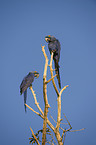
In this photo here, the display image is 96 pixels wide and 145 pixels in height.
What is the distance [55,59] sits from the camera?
146 cm

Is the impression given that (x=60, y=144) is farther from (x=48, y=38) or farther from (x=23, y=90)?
(x=48, y=38)

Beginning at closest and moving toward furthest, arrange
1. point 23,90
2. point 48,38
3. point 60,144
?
point 60,144
point 23,90
point 48,38

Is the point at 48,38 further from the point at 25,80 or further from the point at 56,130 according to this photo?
the point at 56,130

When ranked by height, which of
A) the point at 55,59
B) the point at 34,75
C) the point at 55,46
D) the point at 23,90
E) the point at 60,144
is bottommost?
the point at 60,144

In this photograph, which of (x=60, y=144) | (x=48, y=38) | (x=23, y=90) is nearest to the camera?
(x=60, y=144)

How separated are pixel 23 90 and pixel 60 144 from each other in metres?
0.60

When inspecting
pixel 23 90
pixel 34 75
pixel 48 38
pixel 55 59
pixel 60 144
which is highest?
pixel 48 38

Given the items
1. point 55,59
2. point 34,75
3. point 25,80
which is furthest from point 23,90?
point 55,59

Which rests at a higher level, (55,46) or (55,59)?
(55,46)

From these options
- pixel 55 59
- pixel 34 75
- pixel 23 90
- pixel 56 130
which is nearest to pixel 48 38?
pixel 55 59

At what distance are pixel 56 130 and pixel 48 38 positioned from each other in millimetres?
896

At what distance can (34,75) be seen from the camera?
5.14ft

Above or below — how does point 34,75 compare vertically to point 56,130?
above

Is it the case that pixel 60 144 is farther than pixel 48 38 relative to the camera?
No
